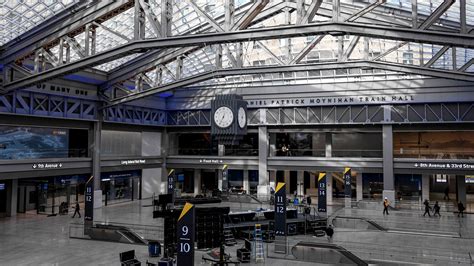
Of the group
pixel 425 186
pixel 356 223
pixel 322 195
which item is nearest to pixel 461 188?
pixel 425 186

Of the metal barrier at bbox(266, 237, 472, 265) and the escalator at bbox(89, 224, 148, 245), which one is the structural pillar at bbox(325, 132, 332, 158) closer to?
the metal barrier at bbox(266, 237, 472, 265)

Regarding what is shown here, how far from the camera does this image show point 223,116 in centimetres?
2852

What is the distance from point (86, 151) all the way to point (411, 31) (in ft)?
102

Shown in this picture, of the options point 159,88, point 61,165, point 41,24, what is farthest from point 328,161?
point 41,24

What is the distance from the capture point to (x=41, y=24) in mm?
23562

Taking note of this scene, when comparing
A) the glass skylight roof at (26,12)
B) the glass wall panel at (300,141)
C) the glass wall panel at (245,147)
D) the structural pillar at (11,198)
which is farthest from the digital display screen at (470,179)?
the structural pillar at (11,198)

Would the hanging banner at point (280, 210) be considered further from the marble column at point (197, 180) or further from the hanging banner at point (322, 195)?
the marble column at point (197, 180)

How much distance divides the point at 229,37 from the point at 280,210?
959 cm

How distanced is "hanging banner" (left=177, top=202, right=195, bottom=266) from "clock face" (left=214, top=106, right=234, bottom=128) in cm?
1456

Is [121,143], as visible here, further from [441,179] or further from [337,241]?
[441,179]

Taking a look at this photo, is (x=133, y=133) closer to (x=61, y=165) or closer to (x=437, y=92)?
(x=61, y=165)

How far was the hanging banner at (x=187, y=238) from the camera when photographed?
14.0 meters

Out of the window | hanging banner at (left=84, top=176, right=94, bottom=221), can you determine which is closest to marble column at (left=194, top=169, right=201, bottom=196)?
hanging banner at (left=84, top=176, right=94, bottom=221)

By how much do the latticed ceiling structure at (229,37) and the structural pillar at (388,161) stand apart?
157 inches
